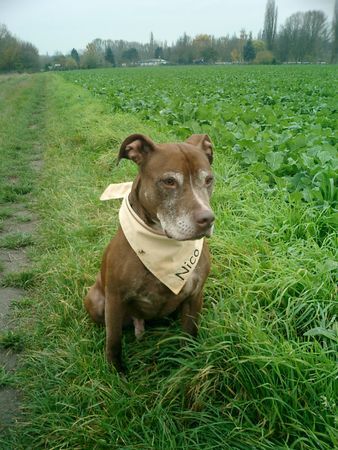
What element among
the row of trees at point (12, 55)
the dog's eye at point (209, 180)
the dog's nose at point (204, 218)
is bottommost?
the row of trees at point (12, 55)

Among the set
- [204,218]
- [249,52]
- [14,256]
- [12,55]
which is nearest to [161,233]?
[204,218]

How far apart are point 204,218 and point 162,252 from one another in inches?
19.8

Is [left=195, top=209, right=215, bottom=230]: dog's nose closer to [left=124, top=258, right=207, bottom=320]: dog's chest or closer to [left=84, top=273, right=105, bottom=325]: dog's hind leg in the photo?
[left=124, top=258, right=207, bottom=320]: dog's chest

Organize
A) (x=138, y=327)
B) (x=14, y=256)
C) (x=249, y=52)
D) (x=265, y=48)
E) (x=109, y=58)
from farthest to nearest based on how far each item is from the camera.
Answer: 1. (x=109, y=58)
2. (x=265, y=48)
3. (x=249, y=52)
4. (x=14, y=256)
5. (x=138, y=327)

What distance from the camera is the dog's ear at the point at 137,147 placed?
2604 mm

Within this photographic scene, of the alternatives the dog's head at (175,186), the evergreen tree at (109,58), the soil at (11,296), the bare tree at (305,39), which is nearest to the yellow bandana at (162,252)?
the dog's head at (175,186)

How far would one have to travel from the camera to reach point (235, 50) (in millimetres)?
93750

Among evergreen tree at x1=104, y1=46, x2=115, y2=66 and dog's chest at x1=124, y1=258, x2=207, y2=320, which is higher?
dog's chest at x1=124, y1=258, x2=207, y2=320

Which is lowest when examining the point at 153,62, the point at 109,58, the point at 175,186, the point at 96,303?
the point at 153,62

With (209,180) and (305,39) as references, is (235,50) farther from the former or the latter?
(209,180)

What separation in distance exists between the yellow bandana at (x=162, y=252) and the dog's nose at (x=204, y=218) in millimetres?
430

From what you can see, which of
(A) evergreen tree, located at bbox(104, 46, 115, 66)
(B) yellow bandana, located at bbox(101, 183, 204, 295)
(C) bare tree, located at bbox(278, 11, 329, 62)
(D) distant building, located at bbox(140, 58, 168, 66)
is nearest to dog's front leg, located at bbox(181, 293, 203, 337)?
(B) yellow bandana, located at bbox(101, 183, 204, 295)

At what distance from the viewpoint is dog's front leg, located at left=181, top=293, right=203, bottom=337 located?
2926 millimetres

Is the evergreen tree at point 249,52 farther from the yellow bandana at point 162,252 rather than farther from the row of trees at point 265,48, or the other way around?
the yellow bandana at point 162,252
